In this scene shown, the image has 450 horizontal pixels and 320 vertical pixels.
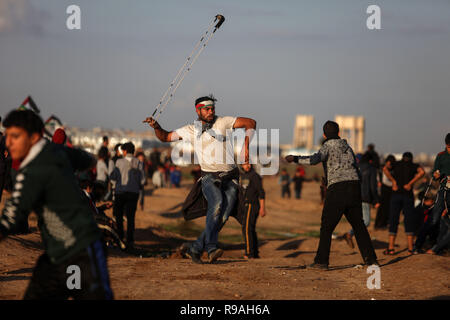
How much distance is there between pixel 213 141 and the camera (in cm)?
838

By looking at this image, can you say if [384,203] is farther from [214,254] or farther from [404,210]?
[214,254]

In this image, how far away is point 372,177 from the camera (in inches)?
547

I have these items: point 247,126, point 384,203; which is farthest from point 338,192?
point 384,203

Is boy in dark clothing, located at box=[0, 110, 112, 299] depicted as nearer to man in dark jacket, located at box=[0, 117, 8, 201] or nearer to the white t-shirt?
the white t-shirt

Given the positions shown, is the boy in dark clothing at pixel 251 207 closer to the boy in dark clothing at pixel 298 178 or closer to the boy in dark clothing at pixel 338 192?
the boy in dark clothing at pixel 338 192

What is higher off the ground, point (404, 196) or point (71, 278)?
point (71, 278)

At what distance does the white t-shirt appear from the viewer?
838 centimetres

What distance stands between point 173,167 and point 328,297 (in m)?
31.2

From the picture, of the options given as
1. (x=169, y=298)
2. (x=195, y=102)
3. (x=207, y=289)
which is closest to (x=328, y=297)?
(x=207, y=289)

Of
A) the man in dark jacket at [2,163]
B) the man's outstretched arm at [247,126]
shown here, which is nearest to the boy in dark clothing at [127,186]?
the man in dark jacket at [2,163]

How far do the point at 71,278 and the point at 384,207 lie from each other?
553 inches

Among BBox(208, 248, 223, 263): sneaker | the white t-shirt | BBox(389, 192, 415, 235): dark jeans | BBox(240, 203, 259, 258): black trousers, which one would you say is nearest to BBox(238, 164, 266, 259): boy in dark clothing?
BBox(240, 203, 259, 258): black trousers

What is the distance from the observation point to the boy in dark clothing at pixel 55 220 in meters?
4.16

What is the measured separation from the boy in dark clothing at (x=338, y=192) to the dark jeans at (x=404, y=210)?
350 centimetres
